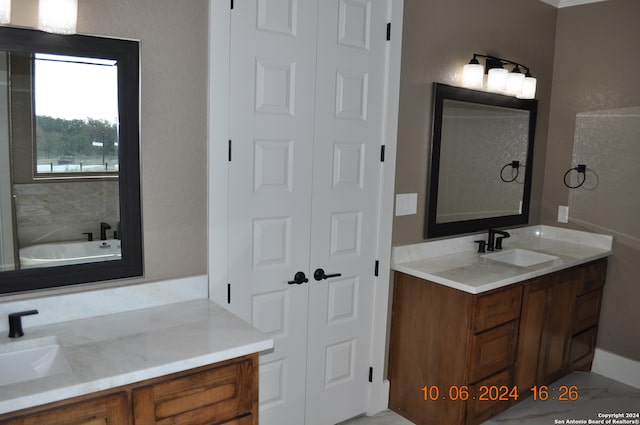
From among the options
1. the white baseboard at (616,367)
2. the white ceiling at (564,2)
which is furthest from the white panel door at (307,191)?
the white baseboard at (616,367)

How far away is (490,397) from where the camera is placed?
286 centimetres

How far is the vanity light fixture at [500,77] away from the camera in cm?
312

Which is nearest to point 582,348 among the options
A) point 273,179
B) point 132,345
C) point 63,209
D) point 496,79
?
point 496,79

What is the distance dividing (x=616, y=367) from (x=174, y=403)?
10.9ft

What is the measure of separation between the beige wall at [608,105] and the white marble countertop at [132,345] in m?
2.92

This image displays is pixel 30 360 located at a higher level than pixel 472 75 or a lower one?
lower

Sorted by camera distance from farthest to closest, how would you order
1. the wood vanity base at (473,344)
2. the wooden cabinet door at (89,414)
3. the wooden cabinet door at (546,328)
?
the wooden cabinet door at (546,328) → the wood vanity base at (473,344) → the wooden cabinet door at (89,414)

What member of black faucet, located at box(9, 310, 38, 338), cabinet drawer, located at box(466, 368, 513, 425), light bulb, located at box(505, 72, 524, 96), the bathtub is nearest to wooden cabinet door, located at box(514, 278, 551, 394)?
cabinet drawer, located at box(466, 368, 513, 425)

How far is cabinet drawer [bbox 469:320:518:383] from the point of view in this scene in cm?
269

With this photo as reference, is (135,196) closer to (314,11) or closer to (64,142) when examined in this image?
(64,142)

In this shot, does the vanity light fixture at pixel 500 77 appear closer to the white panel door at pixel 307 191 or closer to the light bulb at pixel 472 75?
the light bulb at pixel 472 75

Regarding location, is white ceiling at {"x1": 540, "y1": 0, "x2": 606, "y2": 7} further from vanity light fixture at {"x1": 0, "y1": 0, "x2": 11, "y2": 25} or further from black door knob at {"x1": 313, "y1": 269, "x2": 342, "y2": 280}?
vanity light fixture at {"x1": 0, "y1": 0, "x2": 11, "y2": 25}

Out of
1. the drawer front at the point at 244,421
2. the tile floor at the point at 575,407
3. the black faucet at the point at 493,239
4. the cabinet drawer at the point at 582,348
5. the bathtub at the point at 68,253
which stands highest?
the bathtub at the point at 68,253

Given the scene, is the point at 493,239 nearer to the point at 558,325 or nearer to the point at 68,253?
the point at 558,325
